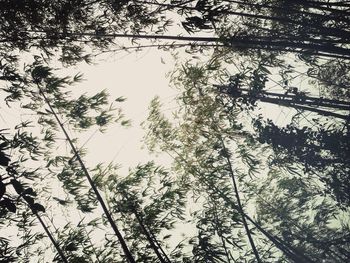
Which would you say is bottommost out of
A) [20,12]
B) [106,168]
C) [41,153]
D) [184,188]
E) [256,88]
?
[184,188]

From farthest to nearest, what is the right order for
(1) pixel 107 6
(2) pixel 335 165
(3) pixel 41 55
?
(2) pixel 335 165
(3) pixel 41 55
(1) pixel 107 6

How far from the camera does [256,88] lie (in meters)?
11.2

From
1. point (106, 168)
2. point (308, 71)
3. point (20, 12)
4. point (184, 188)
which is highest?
point (308, 71)

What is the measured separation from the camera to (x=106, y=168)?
7.26 m

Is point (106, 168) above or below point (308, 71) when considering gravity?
below

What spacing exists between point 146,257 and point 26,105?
437cm

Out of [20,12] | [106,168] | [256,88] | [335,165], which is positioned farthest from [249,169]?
[20,12]

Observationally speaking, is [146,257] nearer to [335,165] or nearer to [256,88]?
[256,88]

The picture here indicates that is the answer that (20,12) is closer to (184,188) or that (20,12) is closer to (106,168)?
(106,168)

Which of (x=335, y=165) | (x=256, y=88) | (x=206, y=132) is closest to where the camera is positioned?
(x=206, y=132)

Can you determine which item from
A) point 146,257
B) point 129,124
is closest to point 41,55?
point 129,124

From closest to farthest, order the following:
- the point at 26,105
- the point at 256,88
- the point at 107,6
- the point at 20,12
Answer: the point at 20,12, the point at 107,6, the point at 26,105, the point at 256,88

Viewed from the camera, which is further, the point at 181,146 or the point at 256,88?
the point at 256,88

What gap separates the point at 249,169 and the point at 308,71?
507cm
